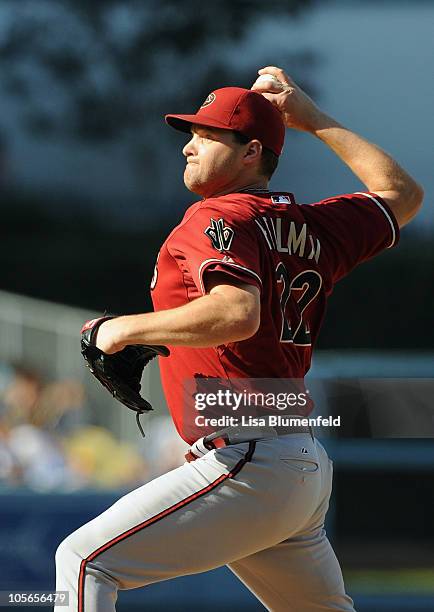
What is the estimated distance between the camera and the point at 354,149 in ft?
9.09

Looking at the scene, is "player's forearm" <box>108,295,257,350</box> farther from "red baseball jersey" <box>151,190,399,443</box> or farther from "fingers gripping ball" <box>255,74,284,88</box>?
"fingers gripping ball" <box>255,74,284,88</box>

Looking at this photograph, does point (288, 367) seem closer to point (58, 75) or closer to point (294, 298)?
point (294, 298)

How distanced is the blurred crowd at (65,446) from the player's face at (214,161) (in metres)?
2.19

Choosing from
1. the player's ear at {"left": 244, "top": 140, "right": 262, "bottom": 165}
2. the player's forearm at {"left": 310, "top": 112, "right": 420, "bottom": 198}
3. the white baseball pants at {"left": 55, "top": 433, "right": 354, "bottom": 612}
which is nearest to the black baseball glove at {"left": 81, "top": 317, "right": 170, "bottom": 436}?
the white baseball pants at {"left": 55, "top": 433, "right": 354, "bottom": 612}

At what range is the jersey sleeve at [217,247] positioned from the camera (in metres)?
2.21

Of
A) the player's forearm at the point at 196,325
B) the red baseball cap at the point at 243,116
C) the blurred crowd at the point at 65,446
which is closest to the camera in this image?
the player's forearm at the point at 196,325

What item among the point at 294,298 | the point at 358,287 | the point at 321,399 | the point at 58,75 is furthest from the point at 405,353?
the point at 294,298

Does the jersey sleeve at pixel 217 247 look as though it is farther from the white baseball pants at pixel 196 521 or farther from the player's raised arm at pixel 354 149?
the player's raised arm at pixel 354 149

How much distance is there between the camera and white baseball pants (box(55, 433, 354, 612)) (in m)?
2.24

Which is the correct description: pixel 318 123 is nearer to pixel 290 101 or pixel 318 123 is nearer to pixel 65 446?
pixel 290 101

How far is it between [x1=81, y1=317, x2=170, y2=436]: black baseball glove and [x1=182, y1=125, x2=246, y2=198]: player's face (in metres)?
0.41

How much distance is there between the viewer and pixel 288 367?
243cm

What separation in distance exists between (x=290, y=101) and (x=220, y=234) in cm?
67

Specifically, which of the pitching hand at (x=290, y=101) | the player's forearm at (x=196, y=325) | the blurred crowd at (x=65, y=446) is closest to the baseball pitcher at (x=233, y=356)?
the player's forearm at (x=196, y=325)
